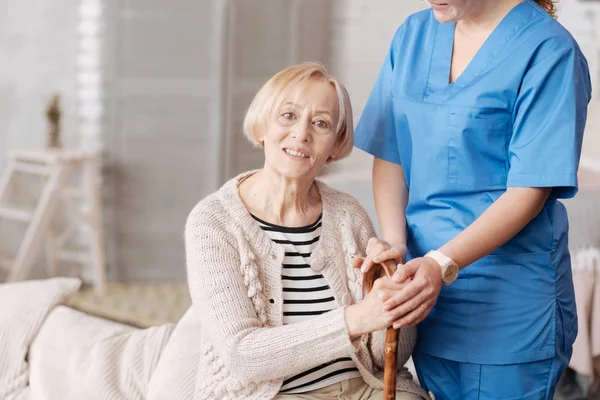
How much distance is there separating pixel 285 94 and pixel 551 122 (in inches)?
19.8

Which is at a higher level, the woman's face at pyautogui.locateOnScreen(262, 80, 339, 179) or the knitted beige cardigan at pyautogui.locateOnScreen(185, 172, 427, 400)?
the woman's face at pyautogui.locateOnScreen(262, 80, 339, 179)

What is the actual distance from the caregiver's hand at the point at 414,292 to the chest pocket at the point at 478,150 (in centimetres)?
21

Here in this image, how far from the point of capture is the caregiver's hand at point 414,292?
1.35m

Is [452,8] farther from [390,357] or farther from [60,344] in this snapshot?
[60,344]

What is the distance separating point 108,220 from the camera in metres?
4.71

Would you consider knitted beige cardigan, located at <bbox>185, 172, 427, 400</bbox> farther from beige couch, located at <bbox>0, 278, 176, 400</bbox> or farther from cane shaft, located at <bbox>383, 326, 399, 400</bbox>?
beige couch, located at <bbox>0, 278, 176, 400</bbox>

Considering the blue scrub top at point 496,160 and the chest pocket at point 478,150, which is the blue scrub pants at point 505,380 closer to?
the blue scrub top at point 496,160

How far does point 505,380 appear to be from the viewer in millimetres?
1515

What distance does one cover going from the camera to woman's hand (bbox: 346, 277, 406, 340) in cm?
137

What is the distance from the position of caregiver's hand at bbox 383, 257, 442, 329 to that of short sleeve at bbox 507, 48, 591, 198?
0.23m

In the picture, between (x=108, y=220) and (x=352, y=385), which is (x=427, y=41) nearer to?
(x=352, y=385)

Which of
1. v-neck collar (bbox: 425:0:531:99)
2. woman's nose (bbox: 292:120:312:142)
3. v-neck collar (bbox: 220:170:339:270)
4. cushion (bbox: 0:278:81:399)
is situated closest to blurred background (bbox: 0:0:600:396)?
cushion (bbox: 0:278:81:399)

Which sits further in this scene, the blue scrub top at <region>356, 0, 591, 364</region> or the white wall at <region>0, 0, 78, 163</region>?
the white wall at <region>0, 0, 78, 163</region>

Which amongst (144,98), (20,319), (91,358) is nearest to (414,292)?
(91,358)
